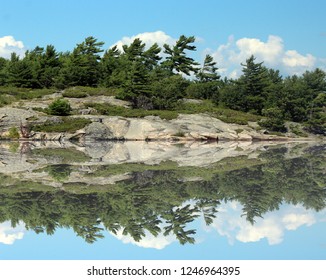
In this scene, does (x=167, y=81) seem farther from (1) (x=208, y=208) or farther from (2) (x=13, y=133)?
(1) (x=208, y=208)

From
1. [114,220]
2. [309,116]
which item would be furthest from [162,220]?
[309,116]

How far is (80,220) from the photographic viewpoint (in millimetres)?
7613

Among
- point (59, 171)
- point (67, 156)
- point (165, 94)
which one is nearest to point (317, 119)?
point (165, 94)

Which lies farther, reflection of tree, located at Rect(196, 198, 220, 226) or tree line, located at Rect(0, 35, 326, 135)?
tree line, located at Rect(0, 35, 326, 135)

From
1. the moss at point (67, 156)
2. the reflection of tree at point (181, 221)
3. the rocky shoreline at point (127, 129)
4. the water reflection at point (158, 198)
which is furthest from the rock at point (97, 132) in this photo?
the reflection of tree at point (181, 221)

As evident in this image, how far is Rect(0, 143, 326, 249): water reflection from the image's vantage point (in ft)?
24.0

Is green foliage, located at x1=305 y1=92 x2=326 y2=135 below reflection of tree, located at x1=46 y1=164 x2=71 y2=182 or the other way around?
the other way around

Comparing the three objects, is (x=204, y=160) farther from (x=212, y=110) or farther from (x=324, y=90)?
(x=324, y=90)

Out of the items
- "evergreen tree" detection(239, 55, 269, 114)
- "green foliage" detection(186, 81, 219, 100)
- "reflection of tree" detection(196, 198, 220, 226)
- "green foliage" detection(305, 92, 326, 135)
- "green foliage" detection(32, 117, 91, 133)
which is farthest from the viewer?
"green foliage" detection(186, 81, 219, 100)

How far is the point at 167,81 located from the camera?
146 ft

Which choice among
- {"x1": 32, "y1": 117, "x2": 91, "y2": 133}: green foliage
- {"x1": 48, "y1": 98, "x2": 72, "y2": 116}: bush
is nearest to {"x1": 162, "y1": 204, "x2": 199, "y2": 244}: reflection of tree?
{"x1": 32, "y1": 117, "x2": 91, "y2": 133}: green foliage

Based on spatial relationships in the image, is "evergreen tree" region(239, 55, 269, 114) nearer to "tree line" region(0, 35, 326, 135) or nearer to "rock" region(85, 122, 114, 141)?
"tree line" region(0, 35, 326, 135)

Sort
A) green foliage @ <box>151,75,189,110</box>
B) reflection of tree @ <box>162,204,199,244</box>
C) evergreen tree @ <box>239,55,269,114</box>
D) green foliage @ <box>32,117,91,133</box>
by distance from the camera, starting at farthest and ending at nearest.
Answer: evergreen tree @ <box>239,55,269,114</box> < green foliage @ <box>151,75,189,110</box> < green foliage @ <box>32,117,91,133</box> < reflection of tree @ <box>162,204,199,244</box>

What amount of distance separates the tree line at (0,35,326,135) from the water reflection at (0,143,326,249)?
80.5ft
